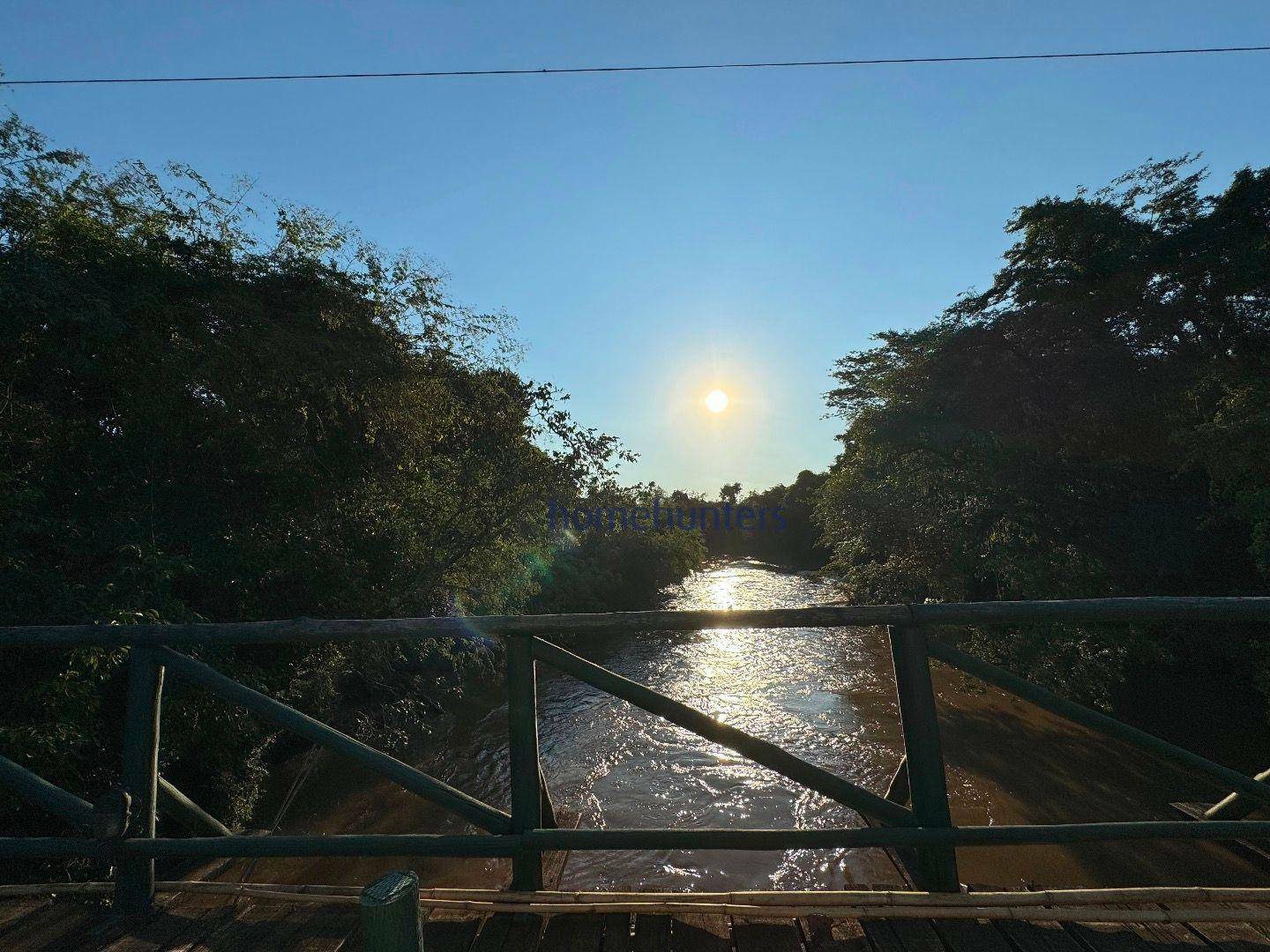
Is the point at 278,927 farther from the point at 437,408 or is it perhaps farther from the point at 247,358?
the point at 437,408

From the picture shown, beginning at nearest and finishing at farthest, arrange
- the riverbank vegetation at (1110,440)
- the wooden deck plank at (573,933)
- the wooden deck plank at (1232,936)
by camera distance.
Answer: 1. the wooden deck plank at (1232,936)
2. the wooden deck plank at (573,933)
3. the riverbank vegetation at (1110,440)

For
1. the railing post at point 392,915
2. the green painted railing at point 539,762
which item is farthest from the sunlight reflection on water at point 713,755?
the railing post at point 392,915

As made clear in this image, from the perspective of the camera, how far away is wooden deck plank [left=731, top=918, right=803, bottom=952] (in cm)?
192

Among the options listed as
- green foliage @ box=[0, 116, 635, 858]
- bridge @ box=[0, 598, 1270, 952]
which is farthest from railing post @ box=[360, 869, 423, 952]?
green foliage @ box=[0, 116, 635, 858]

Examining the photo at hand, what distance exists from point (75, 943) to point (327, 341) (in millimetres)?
7188

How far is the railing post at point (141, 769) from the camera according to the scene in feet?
7.27

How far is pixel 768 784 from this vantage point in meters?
7.55

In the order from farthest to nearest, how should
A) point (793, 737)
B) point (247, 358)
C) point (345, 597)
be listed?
1. point (793, 737)
2. point (345, 597)
3. point (247, 358)

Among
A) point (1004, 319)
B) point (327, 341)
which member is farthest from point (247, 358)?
point (1004, 319)

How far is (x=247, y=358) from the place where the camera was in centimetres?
716

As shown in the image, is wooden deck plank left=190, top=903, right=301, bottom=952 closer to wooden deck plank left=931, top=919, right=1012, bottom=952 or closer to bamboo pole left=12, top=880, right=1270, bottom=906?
bamboo pole left=12, top=880, right=1270, bottom=906

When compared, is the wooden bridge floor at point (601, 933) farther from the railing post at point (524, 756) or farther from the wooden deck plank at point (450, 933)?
the railing post at point (524, 756)

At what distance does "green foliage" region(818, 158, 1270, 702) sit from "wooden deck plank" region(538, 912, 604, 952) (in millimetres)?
9266

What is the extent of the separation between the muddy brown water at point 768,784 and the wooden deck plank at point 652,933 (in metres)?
1.08
